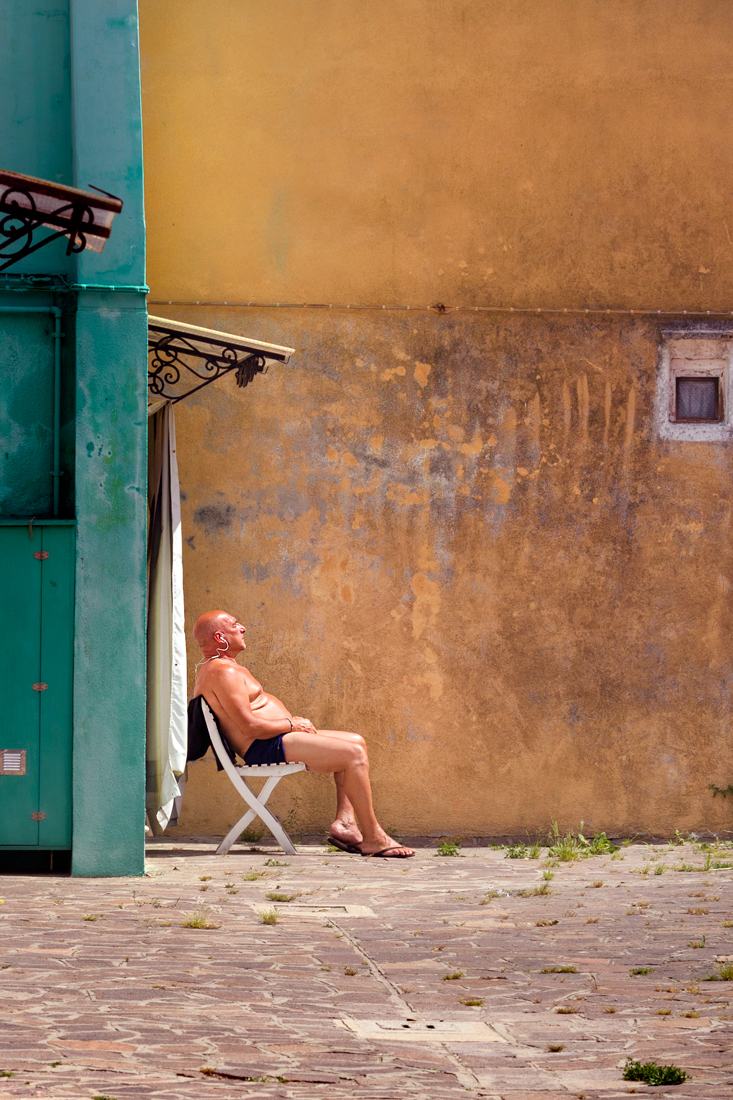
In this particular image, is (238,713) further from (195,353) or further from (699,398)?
(699,398)

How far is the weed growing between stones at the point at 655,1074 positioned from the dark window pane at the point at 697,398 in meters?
7.01

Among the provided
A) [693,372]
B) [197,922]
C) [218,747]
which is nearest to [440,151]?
[693,372]

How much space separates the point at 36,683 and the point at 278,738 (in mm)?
1740

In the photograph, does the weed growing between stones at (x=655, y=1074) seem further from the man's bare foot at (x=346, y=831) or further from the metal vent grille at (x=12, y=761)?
the man's bare foot at (x=346, y=831)

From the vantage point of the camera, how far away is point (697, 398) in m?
10.1

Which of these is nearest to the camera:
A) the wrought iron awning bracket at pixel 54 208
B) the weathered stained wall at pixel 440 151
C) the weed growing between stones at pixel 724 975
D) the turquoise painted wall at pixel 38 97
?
the weed growing between stones at pixel 724 975

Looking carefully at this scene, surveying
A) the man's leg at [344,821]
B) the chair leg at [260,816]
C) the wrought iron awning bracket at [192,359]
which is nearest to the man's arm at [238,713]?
the chair leg at [260,816]

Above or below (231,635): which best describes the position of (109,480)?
above

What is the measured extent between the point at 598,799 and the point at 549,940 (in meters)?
4.07

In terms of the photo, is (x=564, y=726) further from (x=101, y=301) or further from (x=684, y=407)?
(x=101, y=301)

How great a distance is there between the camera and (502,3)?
9.92 m

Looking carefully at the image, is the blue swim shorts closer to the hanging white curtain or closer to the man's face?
the hanging white curtain

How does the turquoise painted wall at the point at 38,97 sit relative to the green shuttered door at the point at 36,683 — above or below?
above

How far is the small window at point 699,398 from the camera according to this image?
10102 millimetres
